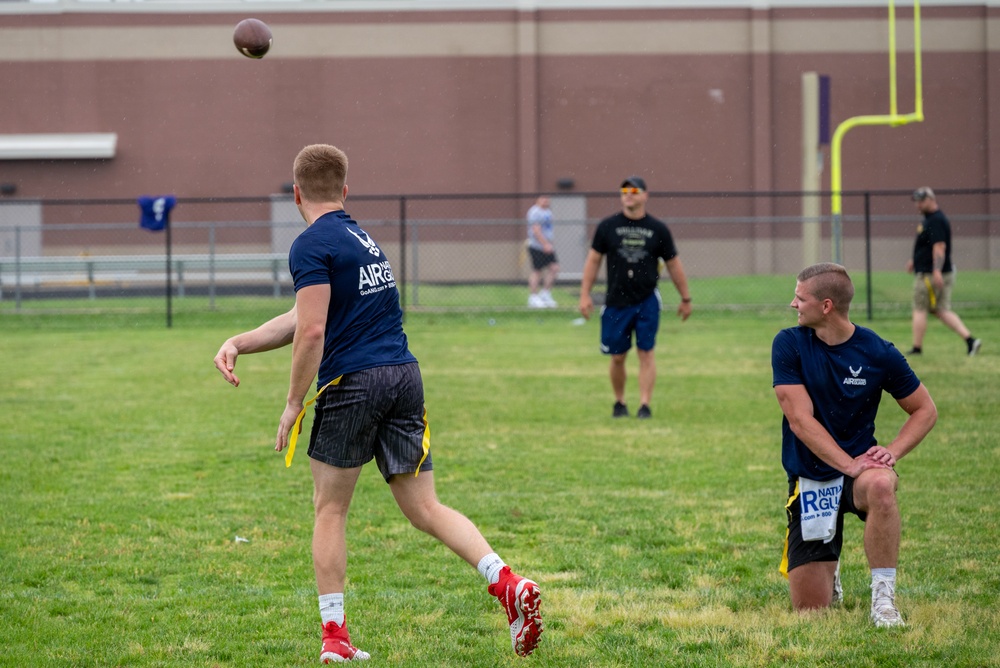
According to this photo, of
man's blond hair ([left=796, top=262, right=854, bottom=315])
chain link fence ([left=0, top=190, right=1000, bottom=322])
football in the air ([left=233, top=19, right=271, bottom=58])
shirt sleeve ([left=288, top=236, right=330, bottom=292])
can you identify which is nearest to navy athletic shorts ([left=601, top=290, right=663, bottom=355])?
football in the air ([left=233, top=19, right=271, bottom=58])

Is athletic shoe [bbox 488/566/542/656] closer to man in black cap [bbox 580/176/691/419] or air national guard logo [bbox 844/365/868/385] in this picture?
air national guard logo [bbox 844/365/868/385]

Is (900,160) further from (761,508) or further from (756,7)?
(761,508)

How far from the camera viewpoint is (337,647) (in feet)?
13.8

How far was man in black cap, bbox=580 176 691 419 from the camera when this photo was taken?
33.6ft

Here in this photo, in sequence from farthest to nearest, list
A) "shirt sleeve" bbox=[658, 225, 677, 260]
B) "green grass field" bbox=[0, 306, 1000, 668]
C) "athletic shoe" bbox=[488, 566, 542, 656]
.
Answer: "shirt sleeve" bbox=[658, 225, 677, 260] < "green grass field" bbox=[0, 306, 1000, 668] < "athletic shoe" bbox=[488, 566, 542, 656]

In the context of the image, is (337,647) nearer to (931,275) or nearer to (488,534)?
(488,534)

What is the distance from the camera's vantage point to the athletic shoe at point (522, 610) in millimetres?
4086

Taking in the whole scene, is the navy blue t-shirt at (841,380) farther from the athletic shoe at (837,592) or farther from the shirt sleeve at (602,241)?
the shirt sleeve at (602,241)

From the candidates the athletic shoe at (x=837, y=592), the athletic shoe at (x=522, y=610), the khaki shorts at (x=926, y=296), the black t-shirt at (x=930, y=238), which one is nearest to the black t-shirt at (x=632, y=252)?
the khaki shorts at (x=926, y=296)

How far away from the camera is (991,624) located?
4.54 meters

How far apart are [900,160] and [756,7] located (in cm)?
624

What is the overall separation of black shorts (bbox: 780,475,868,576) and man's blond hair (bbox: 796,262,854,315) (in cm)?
72

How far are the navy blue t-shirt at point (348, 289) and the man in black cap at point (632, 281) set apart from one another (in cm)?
601

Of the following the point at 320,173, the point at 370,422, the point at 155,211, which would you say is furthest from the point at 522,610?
the point at 155,211
